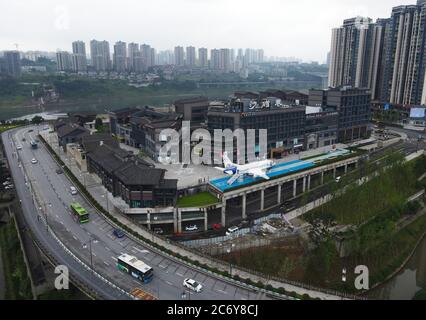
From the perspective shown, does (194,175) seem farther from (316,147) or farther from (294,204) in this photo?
(316,147)

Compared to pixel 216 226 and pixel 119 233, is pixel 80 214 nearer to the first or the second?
pixel 119 233

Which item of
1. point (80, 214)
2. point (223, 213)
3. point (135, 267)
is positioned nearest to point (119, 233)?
point (80, 214)

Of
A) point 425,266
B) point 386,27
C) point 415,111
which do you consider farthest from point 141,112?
point 386,27

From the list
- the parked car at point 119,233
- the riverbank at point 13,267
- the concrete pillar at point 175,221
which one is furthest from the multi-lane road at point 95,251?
the concrete pillar at point 175,221

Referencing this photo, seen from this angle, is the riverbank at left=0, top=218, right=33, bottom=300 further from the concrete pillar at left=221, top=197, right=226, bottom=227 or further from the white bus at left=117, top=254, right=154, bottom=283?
the concrete pillar at left=221, top=197, right=226, bottom=227

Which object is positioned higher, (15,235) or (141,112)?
(141,112)

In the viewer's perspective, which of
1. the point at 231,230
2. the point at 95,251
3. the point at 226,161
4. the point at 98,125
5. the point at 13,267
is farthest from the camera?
the point at 98,125
